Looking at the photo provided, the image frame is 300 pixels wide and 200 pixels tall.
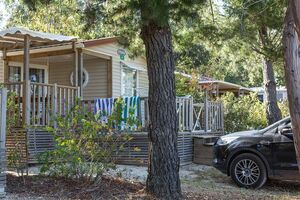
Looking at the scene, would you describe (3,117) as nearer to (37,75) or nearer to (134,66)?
(37,75)

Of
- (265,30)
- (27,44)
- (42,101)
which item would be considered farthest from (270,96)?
(27,44)

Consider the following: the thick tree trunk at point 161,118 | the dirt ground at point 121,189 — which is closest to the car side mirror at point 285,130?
the dirt ground at point 121,189

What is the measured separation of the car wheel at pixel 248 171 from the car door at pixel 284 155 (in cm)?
28

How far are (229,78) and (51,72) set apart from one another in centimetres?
3571

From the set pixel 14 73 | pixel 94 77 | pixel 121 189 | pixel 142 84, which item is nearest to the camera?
pixel 121 189

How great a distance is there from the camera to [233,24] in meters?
11.8

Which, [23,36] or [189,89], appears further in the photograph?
[189,89]

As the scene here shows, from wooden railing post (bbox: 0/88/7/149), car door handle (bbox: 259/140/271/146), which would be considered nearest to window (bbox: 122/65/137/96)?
car door handle (bbox: 259/140/271/146)

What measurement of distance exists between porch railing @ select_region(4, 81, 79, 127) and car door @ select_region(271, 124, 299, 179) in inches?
202

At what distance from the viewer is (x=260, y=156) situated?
9.07 meters

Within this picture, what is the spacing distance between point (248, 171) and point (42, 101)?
19.2 ft

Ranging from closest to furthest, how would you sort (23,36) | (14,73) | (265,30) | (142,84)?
(23,36), (265,30), (14,73), (142,84)

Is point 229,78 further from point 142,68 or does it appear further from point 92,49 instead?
point 92,49

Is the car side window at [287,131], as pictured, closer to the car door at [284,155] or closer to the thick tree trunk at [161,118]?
the car door at [284,155]
